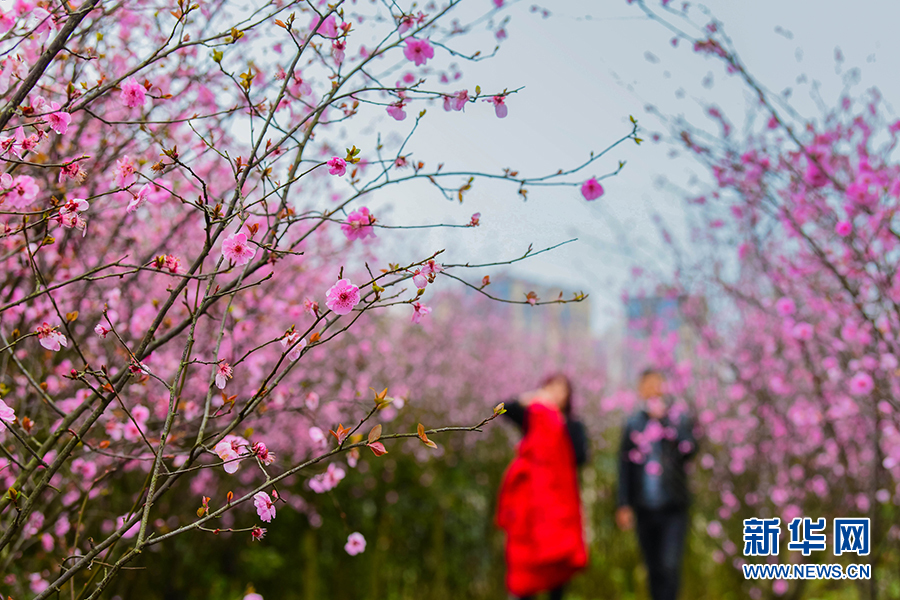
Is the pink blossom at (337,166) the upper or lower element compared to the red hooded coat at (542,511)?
upper

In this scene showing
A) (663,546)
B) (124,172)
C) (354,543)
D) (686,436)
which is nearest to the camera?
(124,172)

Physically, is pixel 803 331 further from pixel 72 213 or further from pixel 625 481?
pixel 72 213

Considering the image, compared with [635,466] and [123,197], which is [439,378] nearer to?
[635,466]

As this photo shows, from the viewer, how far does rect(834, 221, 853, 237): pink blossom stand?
8.35 ft

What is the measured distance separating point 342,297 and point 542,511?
2.95 metres

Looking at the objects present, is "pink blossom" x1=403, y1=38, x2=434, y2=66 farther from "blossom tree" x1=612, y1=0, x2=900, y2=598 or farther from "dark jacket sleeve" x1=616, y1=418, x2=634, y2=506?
"dark jacket sleeve" x1=616, y1=418, x2=634, y2=506

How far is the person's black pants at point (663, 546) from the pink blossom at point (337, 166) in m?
3.56

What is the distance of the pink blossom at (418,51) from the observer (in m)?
1.67

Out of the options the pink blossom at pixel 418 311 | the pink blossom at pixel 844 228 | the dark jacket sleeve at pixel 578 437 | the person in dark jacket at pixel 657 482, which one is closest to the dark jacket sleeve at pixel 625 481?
the person in dark jacket at pixel 657 482

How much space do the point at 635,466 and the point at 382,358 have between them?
4128 millimetres

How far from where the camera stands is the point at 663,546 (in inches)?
162

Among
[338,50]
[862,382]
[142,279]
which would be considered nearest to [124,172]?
[338,50]

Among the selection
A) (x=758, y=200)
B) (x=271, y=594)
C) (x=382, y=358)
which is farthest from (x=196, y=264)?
(x=382, y=358)

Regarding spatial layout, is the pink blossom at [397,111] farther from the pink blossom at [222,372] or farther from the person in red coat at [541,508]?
the person in red coat at [541,508]
